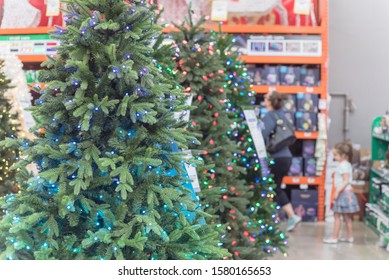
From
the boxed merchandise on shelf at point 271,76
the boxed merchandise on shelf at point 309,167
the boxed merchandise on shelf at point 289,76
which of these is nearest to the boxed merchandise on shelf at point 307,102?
the boxed merchandise on shelf at point 289,76

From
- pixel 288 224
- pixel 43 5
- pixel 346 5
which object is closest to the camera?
pixel 43 5

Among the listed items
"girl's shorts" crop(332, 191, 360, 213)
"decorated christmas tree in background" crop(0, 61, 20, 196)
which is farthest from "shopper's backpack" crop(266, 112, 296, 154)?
"decorated christmas tree in background" crop(0, 61, 20, 196)

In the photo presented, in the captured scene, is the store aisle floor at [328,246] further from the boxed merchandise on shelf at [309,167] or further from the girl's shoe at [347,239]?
the boxed merchandise on shelf at [309,167]

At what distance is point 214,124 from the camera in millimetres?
4387

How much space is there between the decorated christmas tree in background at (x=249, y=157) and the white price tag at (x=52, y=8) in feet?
4.19

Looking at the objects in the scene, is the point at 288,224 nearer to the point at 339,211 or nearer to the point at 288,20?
the point at 339,211

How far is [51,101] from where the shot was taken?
8.84 feet

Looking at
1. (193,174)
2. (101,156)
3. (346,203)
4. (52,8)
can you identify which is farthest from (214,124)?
(346,203)

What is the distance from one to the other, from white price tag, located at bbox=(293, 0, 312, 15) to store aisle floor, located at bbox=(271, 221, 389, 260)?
97.0 inches

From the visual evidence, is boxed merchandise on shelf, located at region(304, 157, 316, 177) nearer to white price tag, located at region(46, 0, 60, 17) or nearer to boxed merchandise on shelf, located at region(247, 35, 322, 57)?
boxed merchandise on shelf, located at region(247, 35, 322, 57)

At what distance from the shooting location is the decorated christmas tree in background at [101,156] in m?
2.62

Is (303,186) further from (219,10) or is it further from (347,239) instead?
(219,10)
